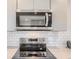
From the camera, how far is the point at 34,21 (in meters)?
2.84

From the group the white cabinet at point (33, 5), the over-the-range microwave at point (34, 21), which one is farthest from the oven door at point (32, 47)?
the white cabinet at point (33, 5)

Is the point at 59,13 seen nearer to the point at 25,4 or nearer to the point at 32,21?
the point at 32,21

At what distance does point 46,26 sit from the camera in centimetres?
282

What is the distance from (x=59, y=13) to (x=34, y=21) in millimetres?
443

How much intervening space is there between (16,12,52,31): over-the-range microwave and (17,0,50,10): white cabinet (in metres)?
0.09

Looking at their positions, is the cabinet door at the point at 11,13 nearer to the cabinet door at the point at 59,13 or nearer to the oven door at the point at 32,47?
the oven door at the point at 32,47

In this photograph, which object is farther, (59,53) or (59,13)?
(59,13)

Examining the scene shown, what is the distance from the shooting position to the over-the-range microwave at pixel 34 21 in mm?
2811

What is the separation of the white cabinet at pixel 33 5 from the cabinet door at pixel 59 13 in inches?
4.6

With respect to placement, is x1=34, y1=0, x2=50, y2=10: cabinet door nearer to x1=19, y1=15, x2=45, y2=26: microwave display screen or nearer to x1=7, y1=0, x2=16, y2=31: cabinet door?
x1=19, y1=15, x2=45, y2=26: microwave display screen

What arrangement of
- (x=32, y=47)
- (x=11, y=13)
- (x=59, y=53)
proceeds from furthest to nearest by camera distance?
(x=32, y=47), (x=11, y=13), (x=59, y=53)

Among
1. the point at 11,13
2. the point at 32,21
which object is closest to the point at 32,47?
the point at 32,21
